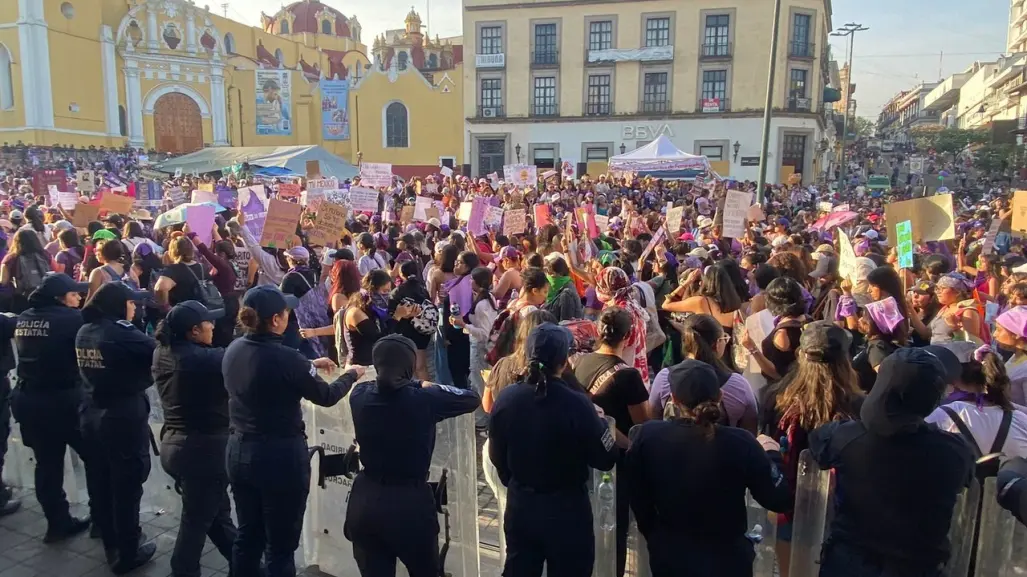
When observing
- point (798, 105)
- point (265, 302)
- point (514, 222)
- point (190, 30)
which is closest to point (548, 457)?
point (265, 302)

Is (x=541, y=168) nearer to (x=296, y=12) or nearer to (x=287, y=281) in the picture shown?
(x=287, y=281)

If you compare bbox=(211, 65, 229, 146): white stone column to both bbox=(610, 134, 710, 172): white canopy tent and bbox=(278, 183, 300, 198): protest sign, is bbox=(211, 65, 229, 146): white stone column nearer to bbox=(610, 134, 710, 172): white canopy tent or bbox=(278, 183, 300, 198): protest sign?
bbox=(610, 134, 710, 172): white canopy tent

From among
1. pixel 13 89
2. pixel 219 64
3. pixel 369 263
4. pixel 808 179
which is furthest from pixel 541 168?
pixel 369 263

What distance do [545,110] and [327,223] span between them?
1390 inches

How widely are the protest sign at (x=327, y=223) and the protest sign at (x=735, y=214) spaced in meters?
5.07

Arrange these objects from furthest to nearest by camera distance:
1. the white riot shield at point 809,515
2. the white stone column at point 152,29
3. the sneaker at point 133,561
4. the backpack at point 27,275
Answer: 1. the white stone column at point 152,29
2. the backpack at point 27,275
3. the sneaker at point 133,561
4. the white riot shield at point 809,515

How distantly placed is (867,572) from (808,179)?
41700 mm

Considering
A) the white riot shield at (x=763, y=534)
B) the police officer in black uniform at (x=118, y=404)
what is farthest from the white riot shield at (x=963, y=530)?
the police officer in black uniform at (x=118, y=404)

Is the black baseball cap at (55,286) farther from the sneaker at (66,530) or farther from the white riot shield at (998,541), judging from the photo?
the white riot shield at (998,541)

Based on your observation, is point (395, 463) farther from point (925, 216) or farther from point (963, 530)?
point (925, 216)

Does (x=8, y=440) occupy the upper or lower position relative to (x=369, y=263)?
lower

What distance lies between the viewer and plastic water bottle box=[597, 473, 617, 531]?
3527 mm

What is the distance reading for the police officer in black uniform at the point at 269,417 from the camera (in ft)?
11.6

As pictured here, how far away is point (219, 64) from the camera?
1924 inches
